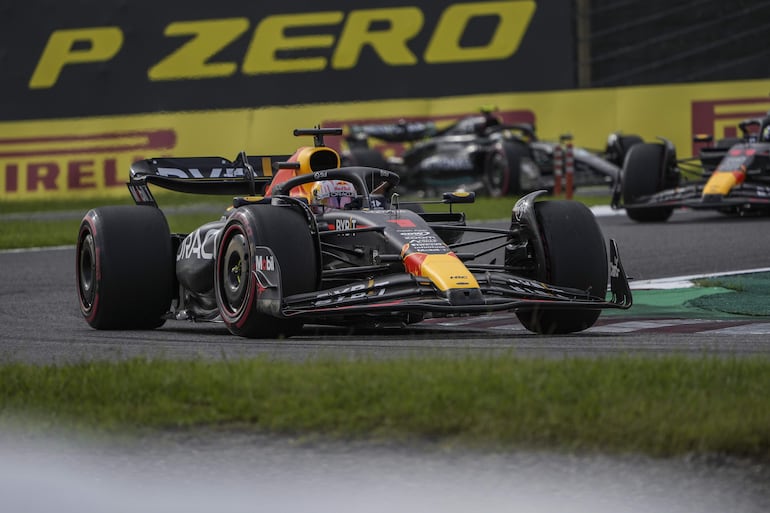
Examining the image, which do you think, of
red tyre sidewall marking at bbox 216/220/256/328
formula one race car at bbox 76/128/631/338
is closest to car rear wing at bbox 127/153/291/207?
formula one race car at bbox 76/128/631/338

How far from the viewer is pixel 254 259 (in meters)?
9.02

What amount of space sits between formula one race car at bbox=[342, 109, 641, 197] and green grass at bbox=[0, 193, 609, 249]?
1.66 ft

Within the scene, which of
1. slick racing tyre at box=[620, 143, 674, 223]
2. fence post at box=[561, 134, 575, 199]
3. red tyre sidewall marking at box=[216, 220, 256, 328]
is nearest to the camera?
red tyre sidewall marking at box=[216, 220, 256, 328]

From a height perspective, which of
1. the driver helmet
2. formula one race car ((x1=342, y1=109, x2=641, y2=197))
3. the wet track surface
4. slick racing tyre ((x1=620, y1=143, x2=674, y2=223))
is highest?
formula one race car ((x1=342, y1=109, x2=641, y2=197))

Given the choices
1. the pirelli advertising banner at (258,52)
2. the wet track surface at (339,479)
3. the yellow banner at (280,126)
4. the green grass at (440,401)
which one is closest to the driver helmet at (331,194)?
the green grass at (440,401)

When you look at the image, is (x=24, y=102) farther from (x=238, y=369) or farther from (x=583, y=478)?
(x=583, y=478)

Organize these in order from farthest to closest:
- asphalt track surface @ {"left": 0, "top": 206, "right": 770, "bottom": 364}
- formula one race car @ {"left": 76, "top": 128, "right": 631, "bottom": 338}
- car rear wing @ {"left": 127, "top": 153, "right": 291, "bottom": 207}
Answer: car rear wing @ {"left": 127, "top": 153, "right": 291, "bottom": 207} → formula one race car @ {"left": 76, "top": 128, "right": 631, "bottom": 338} → asphalt track surface @ {"left": 0, "top": 206, "right": 770, "bottom": 364}

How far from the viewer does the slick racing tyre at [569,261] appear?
31.2 feet

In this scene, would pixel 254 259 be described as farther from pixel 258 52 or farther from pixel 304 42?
pixel 258 52

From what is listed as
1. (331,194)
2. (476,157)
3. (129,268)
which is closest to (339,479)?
(331,194)

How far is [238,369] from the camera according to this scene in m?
6.71

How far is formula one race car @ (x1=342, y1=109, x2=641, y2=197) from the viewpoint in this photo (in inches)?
966

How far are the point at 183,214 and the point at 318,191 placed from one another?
1304cm

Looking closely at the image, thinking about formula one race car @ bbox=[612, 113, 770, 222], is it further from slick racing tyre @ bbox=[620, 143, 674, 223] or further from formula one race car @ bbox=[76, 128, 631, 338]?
formula one race car @ bbox=[76, 128, 631, 338]
